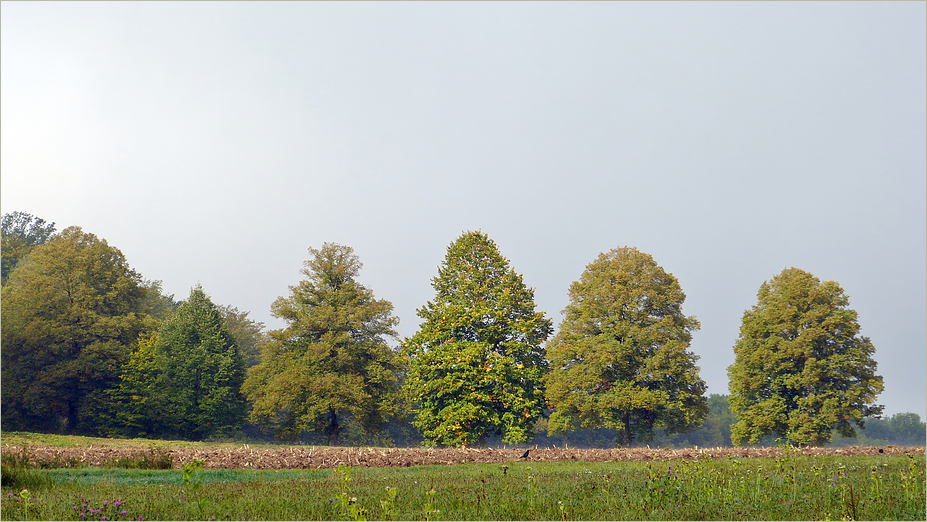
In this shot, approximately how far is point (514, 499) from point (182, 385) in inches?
1727

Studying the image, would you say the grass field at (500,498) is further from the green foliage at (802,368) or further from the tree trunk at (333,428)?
the tree trunk at (333,428)

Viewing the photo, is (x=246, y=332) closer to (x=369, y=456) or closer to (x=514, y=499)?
(x=369, y=456)

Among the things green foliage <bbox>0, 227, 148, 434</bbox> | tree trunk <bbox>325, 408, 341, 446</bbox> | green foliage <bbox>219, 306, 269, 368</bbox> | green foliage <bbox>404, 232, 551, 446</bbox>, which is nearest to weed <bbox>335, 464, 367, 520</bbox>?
green foliage <bbox>404, 232, 551, 446</bbox>

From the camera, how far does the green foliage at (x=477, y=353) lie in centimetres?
3678

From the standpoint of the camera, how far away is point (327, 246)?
46.9 metres

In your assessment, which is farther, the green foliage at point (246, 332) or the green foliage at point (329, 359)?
the green foliage at point (246, 332)

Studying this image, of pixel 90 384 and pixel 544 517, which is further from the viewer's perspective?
pixel 90 384

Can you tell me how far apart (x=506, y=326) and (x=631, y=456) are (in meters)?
16.4

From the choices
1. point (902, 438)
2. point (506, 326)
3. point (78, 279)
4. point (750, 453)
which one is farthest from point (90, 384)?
point (902, 438)

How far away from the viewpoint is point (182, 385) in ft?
161

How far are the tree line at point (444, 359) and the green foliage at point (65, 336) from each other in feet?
0.45

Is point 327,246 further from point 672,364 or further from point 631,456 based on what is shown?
point 631,456

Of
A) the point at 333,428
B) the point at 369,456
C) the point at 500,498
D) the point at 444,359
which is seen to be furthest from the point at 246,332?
the point at 500,498

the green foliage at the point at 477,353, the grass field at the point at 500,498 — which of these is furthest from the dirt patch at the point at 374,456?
the green foliage at the point at 477,353
